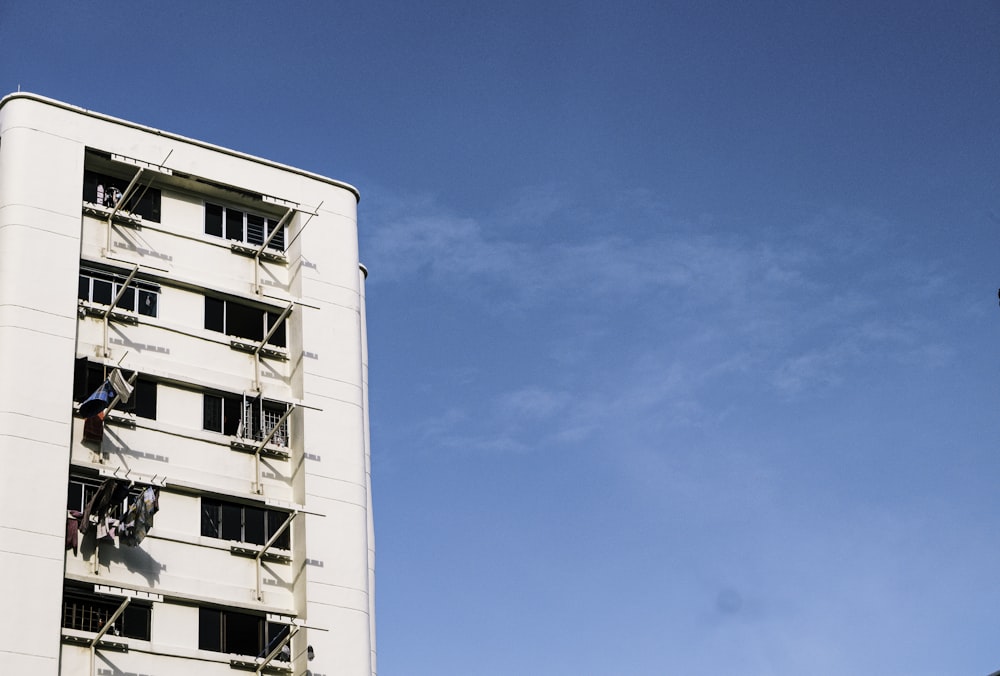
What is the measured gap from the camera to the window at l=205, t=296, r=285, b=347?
55719 mm

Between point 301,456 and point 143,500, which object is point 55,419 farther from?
point 301,456

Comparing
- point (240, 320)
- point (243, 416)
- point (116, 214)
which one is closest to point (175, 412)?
point (243, 416)

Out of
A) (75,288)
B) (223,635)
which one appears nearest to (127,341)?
(75,288)

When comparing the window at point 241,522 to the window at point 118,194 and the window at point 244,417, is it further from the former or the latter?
the window at point 118,194

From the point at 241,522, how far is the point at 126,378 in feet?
20.6

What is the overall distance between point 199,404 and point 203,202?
28.2ft

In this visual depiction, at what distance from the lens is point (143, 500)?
160ft

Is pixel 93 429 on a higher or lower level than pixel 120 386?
lower

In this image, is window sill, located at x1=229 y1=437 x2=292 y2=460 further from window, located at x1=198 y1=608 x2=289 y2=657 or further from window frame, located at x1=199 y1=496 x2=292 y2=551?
window, located at x1=198 y1=608 x2=289 y2=657

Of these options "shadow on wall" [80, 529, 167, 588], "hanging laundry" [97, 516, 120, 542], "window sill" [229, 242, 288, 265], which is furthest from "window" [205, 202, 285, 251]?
"shadow on wall" [80, 529, 167, 588]

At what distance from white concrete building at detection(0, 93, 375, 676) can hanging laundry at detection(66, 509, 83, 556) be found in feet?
0.36

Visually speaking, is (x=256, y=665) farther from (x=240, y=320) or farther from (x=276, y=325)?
(x=240, y=320)

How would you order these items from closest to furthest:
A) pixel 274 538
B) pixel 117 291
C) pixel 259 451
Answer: pixel 274 538
pixel 117 291
pixel 259 451

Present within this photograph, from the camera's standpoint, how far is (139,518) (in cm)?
4859
